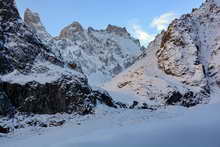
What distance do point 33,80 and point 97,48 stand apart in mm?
75161

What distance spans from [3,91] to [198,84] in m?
22.7

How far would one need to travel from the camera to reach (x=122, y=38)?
357 ft

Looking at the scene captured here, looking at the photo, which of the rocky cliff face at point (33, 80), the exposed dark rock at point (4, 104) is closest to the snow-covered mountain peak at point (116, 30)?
the rocky cliff face at point (33, 80)

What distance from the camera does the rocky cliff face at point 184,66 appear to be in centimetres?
2928

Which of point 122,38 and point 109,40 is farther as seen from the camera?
point 122,38

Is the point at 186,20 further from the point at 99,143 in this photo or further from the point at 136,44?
the point at 136,44

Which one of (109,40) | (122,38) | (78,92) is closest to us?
(78,92)

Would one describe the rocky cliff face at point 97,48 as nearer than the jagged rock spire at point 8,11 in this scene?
No

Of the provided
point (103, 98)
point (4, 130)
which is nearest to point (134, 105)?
point (103, 98)

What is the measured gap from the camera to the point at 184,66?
112 feet

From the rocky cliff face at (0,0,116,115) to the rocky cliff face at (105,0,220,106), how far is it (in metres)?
10.1

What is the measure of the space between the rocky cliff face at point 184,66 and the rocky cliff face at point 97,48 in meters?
28.3

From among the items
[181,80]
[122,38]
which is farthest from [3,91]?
[122,38]

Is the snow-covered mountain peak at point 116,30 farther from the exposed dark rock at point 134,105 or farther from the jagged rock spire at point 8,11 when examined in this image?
the jagged rock spire at point 8,11
